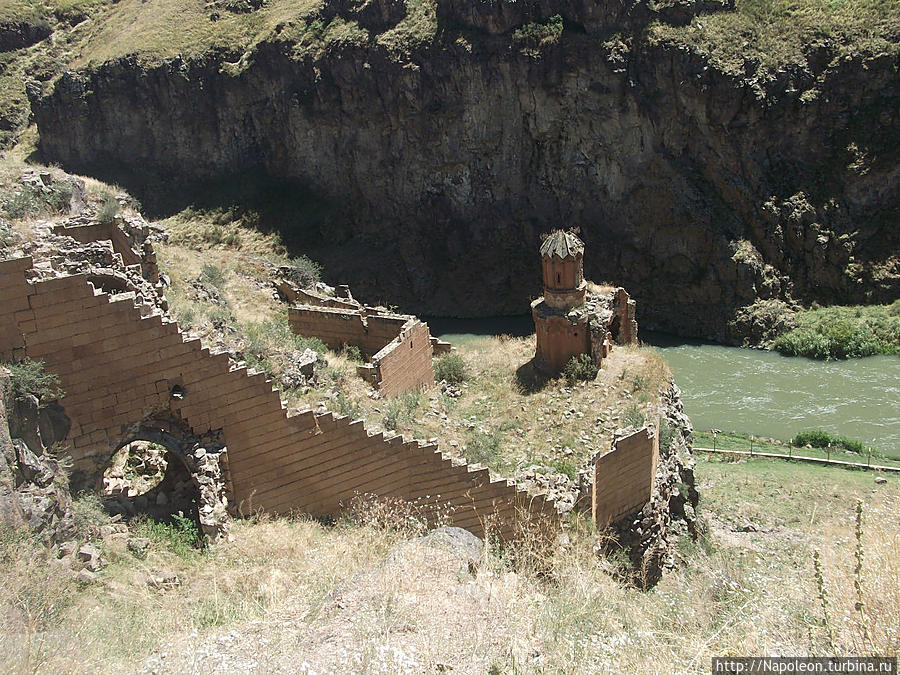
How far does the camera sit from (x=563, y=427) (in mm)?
15547

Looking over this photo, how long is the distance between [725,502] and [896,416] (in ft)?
31.2

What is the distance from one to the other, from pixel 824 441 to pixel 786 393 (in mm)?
3841

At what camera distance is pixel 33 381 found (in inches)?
335

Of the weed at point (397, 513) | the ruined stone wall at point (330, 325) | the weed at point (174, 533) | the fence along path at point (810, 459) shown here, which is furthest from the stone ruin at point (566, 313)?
the weed at point (174, 533)

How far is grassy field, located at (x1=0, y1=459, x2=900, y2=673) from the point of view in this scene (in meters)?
6.39

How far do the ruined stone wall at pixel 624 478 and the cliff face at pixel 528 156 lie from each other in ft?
68.6

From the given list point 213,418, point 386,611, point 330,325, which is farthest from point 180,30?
point 386,611

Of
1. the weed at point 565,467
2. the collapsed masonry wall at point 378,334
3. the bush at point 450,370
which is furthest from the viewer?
the bush at point 450,370

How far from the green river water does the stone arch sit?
1856 centimetres

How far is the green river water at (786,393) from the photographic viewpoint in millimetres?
23719

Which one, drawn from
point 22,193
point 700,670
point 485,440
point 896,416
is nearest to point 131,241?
point 22,193

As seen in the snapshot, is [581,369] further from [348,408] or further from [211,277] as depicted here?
[211,277]

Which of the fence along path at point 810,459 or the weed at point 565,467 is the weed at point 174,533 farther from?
the fence along path at point 810,459

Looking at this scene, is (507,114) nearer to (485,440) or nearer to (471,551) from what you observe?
(485,440)
